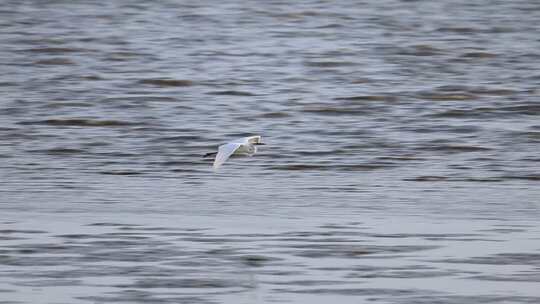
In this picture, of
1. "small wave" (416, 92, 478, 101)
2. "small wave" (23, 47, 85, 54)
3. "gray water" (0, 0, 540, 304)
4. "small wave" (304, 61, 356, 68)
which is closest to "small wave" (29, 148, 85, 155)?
"gray water" (0, 0, 540, 304)

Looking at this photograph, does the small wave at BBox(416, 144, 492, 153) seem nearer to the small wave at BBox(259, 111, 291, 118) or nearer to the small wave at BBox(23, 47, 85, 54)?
the small wave at BBox(259, 111, 291, 118)

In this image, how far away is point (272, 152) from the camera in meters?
12.4

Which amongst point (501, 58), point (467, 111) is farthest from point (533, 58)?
point (467, 111)

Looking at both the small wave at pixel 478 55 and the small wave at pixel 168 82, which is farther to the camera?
the small wave at pixel 478 55

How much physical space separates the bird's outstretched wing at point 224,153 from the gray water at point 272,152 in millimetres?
247

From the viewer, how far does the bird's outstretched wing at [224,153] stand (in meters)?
10.1

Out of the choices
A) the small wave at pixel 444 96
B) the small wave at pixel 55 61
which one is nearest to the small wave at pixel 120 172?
the small wave at pixel 444 96

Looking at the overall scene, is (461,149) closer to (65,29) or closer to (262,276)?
(262,276)

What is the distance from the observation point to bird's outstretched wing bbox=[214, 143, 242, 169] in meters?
10.1

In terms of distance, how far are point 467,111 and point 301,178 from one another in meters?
3.53

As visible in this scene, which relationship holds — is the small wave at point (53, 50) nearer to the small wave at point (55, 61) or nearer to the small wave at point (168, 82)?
the small wave at point (55, 61)

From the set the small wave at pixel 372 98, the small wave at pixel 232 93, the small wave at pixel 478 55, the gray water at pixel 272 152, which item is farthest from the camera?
the small wave at pixel 478 55

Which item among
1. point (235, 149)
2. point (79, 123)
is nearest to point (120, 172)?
point (235, 149)

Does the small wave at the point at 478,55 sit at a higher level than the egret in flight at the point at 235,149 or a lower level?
lower
